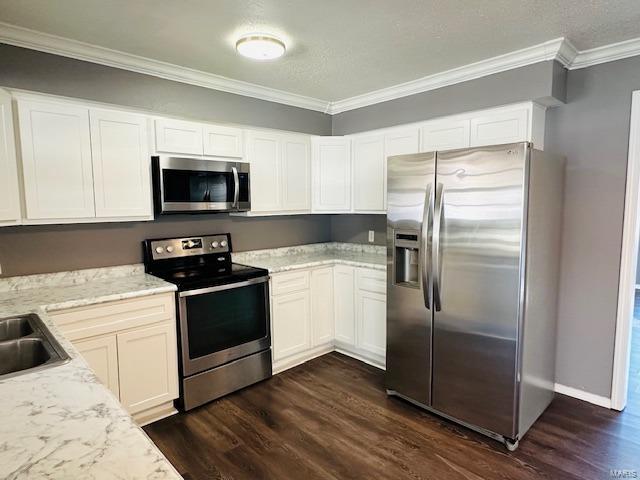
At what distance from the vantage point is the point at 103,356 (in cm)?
237

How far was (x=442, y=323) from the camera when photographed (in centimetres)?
255

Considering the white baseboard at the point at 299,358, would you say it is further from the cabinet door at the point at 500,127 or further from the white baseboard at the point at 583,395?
the cabinet door at the point at 500,127

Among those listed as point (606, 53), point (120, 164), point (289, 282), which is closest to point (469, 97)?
point (606, 53)

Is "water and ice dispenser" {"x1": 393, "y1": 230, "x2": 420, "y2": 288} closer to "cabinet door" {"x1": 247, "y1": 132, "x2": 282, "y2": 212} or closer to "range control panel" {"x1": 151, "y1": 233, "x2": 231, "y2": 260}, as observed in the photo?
"cabinet door" {"x1": 247, "y1": 132, "x2": 282, "y2": 212}

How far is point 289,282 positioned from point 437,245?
139 cm

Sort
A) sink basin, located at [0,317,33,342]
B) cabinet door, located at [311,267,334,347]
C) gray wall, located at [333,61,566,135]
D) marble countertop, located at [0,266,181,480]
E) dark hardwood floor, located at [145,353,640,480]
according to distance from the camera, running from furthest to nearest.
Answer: cabinet door, located at [311,267,334,347]
gray wall, located at [333,61,566,135]
dark hardwood floor, located at [145,353,640,480]
sink basin, located at [0,317,33,342]
marble countertop, located at [0,266,181,480]

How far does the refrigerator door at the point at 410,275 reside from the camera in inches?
101

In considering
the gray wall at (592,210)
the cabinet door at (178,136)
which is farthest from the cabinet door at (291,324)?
the gray wall at (592,210)

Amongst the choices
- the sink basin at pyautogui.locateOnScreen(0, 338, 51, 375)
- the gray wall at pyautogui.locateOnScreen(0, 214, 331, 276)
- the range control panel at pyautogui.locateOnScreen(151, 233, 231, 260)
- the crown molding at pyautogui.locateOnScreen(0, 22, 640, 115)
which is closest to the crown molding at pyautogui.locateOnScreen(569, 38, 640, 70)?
the crown molding at pyautogui.locateOnScreen(0, 22, 640, 115)

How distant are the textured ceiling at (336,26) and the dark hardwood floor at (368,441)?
2.52 meters

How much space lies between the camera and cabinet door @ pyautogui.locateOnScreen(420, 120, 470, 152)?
10.0 feet

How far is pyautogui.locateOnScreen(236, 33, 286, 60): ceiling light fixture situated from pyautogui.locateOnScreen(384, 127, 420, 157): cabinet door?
4.47ft

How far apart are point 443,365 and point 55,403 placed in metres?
2.21

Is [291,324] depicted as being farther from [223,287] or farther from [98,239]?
[98,239]
